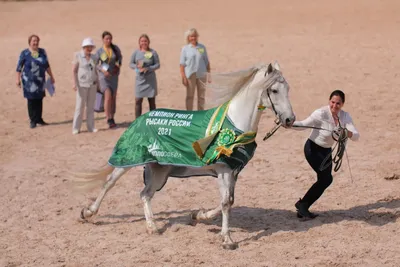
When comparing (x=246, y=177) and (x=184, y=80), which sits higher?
(x=184, y=80)

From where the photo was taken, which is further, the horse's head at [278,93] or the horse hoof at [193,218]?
the horse hoof at [193,218]

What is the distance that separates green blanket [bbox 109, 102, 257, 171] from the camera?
7.29 meters

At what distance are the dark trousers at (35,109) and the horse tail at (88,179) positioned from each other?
18.2 ft

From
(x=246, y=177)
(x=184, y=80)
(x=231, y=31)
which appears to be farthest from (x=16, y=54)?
(x=246, y=177)

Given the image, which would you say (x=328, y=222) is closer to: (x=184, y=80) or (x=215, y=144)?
(x=215, y=144)

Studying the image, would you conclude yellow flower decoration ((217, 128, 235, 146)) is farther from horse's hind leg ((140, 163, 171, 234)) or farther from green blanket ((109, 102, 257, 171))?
horse's hind leg ((140, 163, 171, 234))

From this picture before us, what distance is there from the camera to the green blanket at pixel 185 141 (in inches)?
287

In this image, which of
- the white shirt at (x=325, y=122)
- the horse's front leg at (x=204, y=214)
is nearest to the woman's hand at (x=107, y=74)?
the horse's front leg at (x=204, y=214)

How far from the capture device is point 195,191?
950cm

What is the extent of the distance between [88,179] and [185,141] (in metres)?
1.47

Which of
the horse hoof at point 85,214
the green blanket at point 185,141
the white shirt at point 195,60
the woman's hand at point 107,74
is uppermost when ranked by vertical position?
the white shirt at point 195,60

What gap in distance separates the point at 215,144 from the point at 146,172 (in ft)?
3.82

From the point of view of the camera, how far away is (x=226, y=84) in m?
7.64

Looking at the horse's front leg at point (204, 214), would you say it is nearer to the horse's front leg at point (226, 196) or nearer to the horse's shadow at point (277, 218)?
the horse's shadow at point (277, 218)
